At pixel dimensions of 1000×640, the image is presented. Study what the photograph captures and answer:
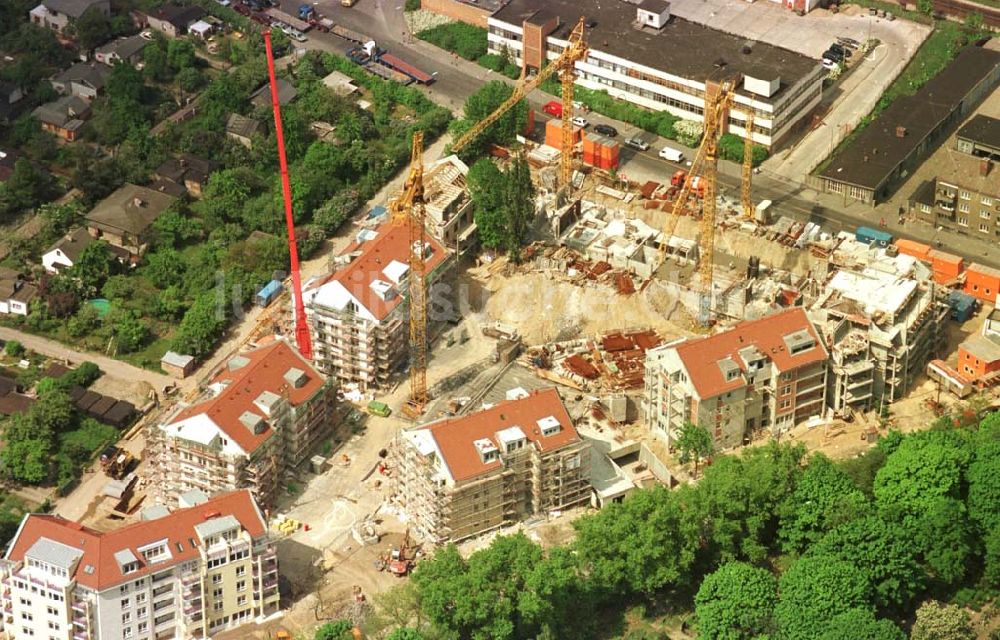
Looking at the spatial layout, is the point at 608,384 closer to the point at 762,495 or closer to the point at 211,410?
the point at 762,495

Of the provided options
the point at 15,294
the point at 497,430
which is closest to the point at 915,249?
the point at 497,430

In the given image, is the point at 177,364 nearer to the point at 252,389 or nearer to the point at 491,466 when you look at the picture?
the point at 252,389

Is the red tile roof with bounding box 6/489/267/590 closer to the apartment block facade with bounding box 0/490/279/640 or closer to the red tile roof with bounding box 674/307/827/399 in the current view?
the apartment block facade with bounding box 0/490/279/640

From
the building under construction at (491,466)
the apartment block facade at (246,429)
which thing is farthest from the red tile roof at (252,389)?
the building under construction at (491,466)

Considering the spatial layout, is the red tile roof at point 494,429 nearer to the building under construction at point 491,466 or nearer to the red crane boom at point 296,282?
the building under construction at point 491,466

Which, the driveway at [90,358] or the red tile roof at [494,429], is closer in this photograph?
the red tile roof at [494,429]
